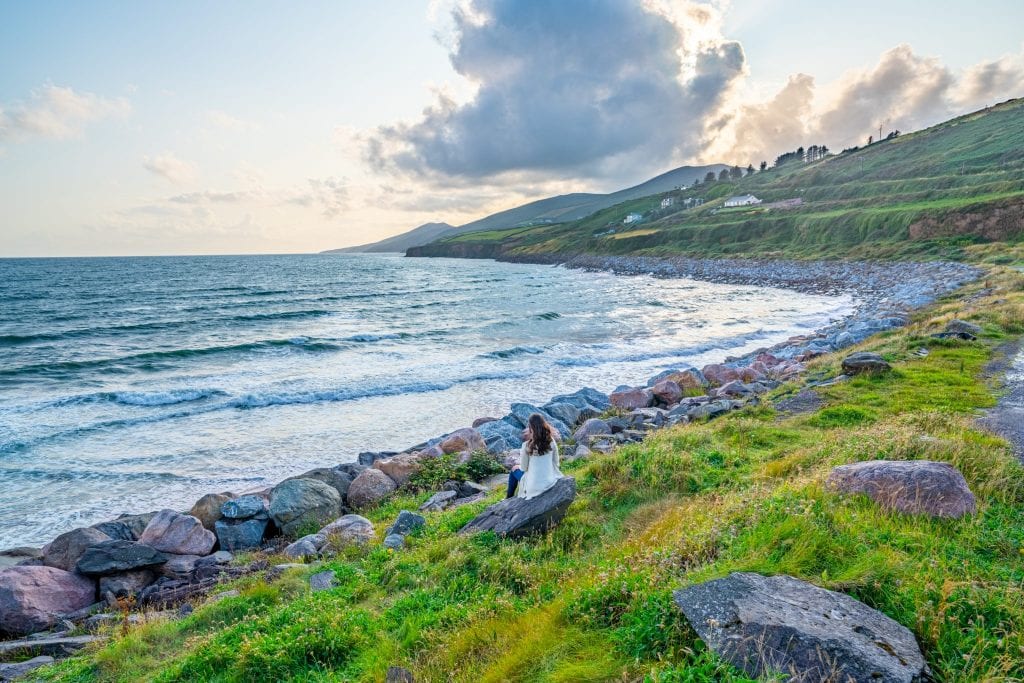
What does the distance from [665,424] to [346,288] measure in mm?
77276

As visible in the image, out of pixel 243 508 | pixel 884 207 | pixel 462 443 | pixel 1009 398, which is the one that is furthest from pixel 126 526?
pixel 884 207

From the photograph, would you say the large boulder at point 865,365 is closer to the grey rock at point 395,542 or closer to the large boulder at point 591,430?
the large boulder at point 591,430

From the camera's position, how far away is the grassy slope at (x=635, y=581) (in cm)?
425

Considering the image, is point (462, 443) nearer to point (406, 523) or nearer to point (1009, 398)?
point (406, 523)

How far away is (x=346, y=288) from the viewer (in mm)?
84750

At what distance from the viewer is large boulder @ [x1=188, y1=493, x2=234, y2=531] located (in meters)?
12.3

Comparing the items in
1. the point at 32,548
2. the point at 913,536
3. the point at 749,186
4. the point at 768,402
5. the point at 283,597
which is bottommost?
the point at 32,548

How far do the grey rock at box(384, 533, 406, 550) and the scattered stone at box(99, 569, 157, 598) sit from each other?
5227 mm

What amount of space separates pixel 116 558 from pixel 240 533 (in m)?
2.27

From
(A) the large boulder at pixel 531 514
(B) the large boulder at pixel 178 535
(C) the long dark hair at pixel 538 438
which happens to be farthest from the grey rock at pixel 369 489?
(C) the long dark hair at pixel 538 438

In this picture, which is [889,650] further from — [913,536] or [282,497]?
[282,497]

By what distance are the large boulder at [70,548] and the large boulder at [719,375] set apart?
63.2ft

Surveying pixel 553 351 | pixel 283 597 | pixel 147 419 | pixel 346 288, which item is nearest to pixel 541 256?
pixel 346 288

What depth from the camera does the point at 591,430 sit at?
51.2ft
